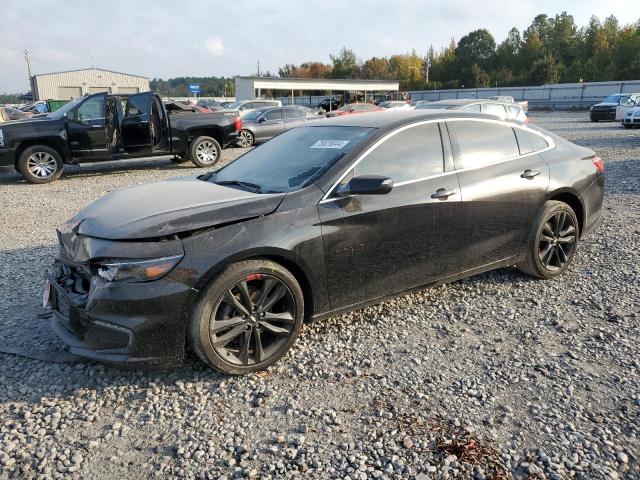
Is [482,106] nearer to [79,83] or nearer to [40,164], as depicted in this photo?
[40,164]

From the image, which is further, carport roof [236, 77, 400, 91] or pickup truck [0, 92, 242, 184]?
carport roof [236, 77, 400, 91]

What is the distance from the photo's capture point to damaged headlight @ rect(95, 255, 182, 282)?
2.87 meters

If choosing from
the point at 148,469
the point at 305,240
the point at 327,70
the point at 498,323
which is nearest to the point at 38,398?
the point at 148,469

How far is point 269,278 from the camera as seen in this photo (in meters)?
3.17

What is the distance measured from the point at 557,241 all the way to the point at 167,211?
358cm

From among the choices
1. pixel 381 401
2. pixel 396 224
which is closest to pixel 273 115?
pixel 396 224

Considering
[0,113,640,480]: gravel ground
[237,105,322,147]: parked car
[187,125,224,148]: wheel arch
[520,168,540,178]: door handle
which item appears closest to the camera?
[0,113,640,480]: gravel ground

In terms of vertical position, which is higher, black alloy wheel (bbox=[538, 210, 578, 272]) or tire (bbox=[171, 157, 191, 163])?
tire (bbox=[171, 157, 191, 163])

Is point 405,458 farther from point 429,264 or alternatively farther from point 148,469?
point 429,264

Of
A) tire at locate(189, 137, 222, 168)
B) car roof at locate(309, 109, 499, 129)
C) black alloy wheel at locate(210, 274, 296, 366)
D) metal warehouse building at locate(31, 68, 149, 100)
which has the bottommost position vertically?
black alloy wheel at locate(210, 274, 296, 366)

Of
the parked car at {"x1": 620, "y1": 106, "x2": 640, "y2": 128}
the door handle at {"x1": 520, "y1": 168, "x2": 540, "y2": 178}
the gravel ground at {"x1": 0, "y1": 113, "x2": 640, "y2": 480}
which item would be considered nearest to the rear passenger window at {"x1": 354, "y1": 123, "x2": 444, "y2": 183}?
the door handle at {"x1": 520, "y1": 168, "x2": 540, "y2": 178}

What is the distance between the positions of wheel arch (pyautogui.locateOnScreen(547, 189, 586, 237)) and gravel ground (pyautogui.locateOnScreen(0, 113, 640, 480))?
31.2 inches

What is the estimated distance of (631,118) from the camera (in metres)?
21.1

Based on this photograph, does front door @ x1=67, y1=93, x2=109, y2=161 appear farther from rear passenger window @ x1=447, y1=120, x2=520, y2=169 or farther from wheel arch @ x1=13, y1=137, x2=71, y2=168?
rear passenger window @ x1=447, y1=120, x2=520, y2=169
